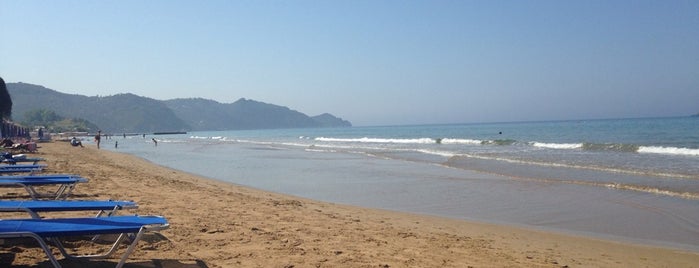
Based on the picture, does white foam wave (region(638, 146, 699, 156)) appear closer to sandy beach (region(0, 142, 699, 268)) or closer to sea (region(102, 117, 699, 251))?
sea (region(102, 117, 699, 251))

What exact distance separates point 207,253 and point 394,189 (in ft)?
26.4

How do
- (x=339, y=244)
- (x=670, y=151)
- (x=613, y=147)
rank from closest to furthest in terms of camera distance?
(x=339, y=244)
(x=670, y=151)
(x=613, y=147)

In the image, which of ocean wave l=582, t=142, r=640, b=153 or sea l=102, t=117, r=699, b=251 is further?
ocean wave l=582, t=142, r=640, b=153

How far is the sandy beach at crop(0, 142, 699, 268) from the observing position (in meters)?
5.13

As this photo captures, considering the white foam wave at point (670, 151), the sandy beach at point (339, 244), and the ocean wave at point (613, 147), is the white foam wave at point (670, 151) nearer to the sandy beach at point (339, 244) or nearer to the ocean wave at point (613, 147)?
the ocean wave at point (613, 147)

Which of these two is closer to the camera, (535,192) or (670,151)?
(535,192)

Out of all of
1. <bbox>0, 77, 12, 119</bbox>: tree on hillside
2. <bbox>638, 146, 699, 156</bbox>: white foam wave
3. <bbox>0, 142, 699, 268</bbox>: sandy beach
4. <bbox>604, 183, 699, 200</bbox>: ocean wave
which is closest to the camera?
<bbox>0, 142, 699, 268</bbox>: sandy beach

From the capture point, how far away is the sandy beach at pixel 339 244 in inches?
202

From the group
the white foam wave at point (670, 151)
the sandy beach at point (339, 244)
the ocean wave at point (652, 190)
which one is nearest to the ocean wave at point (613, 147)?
the white foam wave at point (670, 151)

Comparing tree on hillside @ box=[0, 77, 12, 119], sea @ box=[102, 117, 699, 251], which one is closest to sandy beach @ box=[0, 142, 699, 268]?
sea @ box=[102, 117, 699, 251]

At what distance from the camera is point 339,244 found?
6066mm

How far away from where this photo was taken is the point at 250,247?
5.65 metres

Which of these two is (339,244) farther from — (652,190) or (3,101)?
(3,101)

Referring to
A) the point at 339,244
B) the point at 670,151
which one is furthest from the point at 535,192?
the point at 670,151
